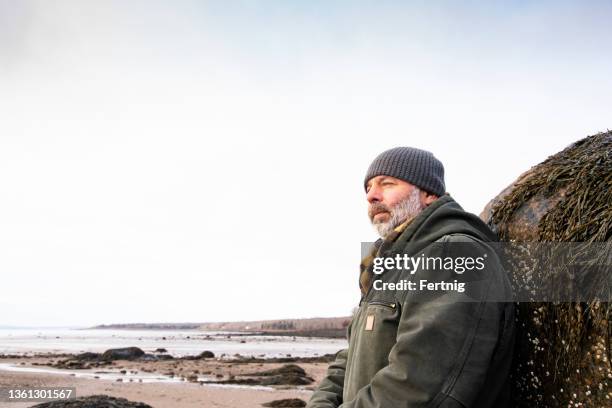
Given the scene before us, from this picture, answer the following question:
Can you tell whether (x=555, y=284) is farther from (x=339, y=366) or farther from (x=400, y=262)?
(x=339, y=366)

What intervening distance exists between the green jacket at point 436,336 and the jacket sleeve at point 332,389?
0.36 meters

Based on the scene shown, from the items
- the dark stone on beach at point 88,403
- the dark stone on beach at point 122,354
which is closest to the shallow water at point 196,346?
the dark stone on beach at point 122,354

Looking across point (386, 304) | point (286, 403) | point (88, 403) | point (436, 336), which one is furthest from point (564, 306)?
point (286, 403)

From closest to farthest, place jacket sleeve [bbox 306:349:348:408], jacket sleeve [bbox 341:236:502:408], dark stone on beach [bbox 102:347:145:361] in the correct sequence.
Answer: jacket sleeve [bbox 341:236:502:408] → jacket sleeve [bbox 306:349:348:408] → dark stone on beach [bbox 102:347:145:361]

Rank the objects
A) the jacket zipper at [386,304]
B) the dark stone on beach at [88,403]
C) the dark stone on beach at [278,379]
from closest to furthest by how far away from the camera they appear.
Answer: the jacket zipper at [386,304]
the dark stone on beach at [88,403]
the dark stone on beach at [278,379]

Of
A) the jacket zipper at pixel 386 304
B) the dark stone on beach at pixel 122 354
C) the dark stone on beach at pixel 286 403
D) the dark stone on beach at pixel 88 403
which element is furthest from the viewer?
the dark stone on beach at pixel 122 354

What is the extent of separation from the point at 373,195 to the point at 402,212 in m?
0.22

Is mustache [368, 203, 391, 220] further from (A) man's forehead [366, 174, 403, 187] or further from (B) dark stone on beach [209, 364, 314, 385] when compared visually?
(B) dark stone on beach [209, 364, 314, 385]

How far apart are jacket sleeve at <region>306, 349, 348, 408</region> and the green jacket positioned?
0.36 metres

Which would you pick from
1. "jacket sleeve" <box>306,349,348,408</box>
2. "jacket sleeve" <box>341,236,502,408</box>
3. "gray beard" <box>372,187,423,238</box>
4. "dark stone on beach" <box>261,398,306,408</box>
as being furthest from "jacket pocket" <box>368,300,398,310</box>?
"dark stone on beach" <box>261,398,306,408</box>

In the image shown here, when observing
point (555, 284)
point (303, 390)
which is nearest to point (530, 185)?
point (555, 284)

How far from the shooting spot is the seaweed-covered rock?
228 centimetres

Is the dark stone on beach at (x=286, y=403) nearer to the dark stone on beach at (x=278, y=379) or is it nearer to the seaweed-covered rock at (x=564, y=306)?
the dark stone on beach at (x=278, y=379)

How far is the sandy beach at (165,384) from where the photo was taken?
13.4m
